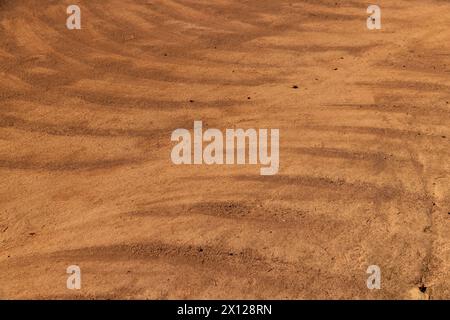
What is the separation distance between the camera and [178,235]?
3.95 m

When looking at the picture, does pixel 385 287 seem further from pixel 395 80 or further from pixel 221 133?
pixel 395 80

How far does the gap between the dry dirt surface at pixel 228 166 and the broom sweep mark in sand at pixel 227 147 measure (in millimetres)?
86

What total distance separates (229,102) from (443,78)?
2.19 metres

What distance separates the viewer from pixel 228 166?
4543 millimetres

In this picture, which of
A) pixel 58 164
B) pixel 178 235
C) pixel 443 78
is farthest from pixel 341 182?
pixel 58 164

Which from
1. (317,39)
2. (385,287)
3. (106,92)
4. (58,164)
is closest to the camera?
(385,287)

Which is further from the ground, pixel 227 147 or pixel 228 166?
pixel 227 147

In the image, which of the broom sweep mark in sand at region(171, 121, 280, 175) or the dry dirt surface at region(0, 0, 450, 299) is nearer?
the dry dirt surface at region(0, 0, 450, 299)

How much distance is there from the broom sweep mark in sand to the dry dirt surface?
0.09m

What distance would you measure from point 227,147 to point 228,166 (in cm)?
23

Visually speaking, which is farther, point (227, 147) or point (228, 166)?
point (227, 147)

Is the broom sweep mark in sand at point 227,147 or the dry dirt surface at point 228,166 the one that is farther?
the broom sweep mark in sand at point 227,147

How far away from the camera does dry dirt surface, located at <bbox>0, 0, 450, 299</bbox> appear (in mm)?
3740

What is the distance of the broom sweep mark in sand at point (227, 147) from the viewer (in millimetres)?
4582
